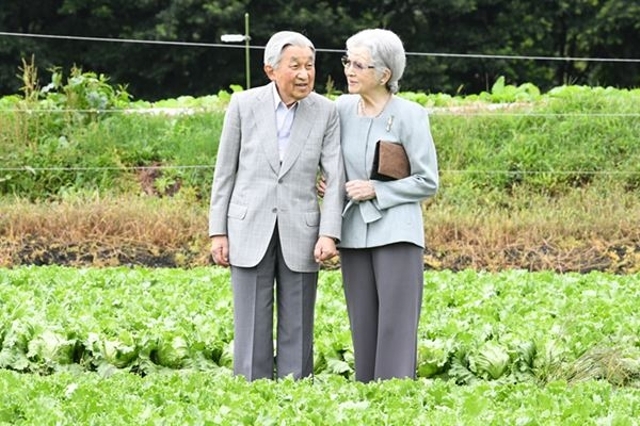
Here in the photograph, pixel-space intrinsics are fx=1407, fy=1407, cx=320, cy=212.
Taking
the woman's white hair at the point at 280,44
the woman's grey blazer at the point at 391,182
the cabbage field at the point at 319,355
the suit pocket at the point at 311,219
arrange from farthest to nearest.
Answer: the suit pocket at the point at 311,219, the woman's grey blazer at the point at 391,182, the woman's white hair at the point at 280,44, the cabbage field at the point at 319,355

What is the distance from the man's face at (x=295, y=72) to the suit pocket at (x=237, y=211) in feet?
1.85

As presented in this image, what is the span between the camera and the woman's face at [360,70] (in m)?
6.31

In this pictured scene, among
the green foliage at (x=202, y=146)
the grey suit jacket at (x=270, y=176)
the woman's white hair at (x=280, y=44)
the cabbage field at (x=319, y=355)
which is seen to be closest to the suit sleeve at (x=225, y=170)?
the grey suit jacket at (x=270, y=176)

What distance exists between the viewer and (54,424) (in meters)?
5.06

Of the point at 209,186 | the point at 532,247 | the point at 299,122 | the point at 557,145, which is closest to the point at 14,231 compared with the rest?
the point at 209,186

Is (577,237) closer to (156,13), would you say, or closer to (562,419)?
(562,419)

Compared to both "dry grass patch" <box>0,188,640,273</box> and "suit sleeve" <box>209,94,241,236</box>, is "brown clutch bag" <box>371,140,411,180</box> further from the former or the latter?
"dry grass patch" <box>0,188,640,273</box>

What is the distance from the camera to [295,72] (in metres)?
6.34

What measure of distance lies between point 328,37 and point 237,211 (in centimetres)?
2003

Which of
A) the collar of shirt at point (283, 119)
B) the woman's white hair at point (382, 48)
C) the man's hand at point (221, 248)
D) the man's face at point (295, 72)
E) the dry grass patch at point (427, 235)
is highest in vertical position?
the woman's white hair at point (382, 48)

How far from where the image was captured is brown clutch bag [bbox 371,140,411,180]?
6.39 meters

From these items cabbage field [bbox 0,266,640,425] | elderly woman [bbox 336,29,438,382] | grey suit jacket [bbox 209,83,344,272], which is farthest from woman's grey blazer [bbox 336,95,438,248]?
cabbage field [bbox 0,266,640,425]

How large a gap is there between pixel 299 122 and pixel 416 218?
0.70 meters

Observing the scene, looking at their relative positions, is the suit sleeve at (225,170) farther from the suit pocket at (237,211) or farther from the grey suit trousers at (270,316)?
the grey suit trousers at (270,316)
